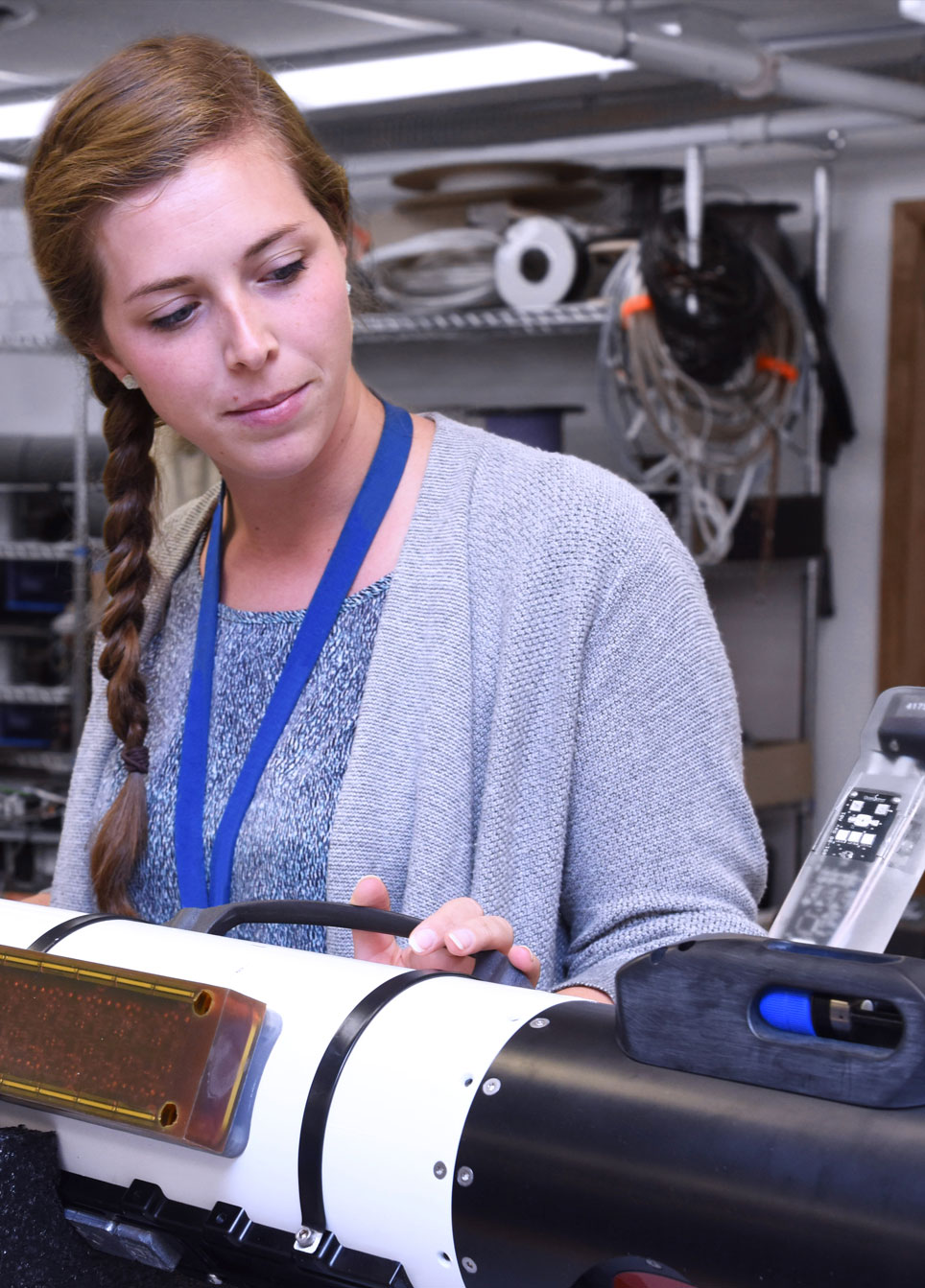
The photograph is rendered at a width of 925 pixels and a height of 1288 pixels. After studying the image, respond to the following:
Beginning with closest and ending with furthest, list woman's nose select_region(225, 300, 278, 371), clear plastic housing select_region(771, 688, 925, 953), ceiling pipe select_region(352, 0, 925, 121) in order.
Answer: clear plastic housing select_region(771, 688, 925, 953) → woman's nose select_region(225, 300, 278, 371) → ceiling pipe select_region(352, 0, 925, 121)

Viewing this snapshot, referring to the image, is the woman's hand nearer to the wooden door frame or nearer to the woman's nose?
the woman's nose

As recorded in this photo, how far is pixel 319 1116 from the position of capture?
0.55m

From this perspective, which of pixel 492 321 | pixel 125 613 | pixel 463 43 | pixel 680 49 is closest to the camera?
pixel 125 613

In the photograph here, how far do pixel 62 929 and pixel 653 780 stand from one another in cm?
39

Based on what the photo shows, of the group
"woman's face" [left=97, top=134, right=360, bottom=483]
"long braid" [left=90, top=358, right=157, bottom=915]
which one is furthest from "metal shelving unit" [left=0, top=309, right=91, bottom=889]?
"woman's face" [left=97, top=134, right=360, bottom=483]

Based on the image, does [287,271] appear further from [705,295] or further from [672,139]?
[672,139]

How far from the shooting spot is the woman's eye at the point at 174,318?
931 mm

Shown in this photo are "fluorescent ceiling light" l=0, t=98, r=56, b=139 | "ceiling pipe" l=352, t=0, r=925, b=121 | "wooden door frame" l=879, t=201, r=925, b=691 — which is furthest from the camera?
"wooden door frame" l=879, t=201, r=925, b=691

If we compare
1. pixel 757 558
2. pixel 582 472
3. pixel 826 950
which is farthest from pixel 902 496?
pixel 826 950

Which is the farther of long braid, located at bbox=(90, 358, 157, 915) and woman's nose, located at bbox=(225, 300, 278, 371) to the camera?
long braid, located at bbox=(90, 358, 157, 915)

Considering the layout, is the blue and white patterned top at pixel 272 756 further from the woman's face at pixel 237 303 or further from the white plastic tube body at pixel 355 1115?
the white plastic tube body at pixel 355 1115

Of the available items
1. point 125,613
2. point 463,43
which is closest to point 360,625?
point 125,613

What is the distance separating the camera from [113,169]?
0.91 meters

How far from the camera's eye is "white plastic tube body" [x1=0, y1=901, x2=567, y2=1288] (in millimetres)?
528
